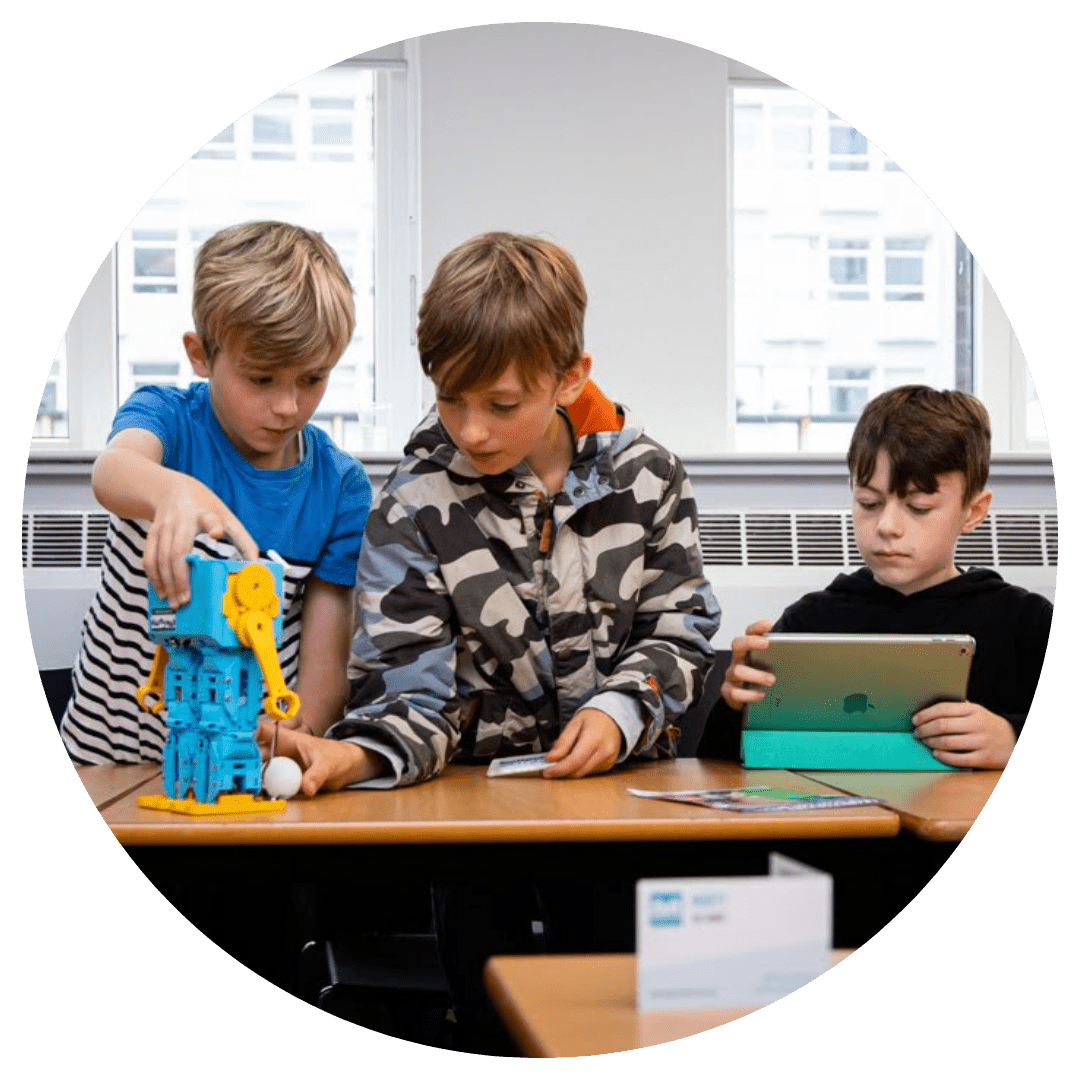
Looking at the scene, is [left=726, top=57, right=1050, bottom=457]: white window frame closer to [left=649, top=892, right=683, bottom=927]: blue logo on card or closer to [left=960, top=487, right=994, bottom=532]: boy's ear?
[left=960, top=487, right=994, bottom=532]: boy's ear

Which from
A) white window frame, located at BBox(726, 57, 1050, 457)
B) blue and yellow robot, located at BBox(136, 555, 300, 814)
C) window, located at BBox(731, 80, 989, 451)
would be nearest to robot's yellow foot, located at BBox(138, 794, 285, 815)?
blue and yellow robot, located at BBox(136, 555, 300, 814)

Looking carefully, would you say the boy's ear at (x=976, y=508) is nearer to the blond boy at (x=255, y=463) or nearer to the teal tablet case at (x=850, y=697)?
the teal tablet case at (x=850, y=697)

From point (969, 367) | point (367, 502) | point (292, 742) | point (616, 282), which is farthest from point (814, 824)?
point (969, 367)

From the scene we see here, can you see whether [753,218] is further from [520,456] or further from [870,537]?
[520,456]

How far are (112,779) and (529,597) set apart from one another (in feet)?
1.30

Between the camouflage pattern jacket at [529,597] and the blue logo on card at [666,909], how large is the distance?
48 cm

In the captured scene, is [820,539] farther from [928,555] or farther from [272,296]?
[272,296]

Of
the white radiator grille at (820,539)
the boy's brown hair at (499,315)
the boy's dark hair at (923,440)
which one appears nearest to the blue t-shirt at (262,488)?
the boy's brown hair at (499,315)

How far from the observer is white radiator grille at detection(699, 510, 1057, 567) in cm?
213

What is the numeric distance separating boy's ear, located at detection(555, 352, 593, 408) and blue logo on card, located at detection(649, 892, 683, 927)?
633 millimetres

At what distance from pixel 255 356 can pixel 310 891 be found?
0.47 meters

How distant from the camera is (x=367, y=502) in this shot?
4.62ft

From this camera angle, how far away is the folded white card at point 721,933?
2.42 ft

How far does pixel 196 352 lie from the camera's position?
1.33 metres
